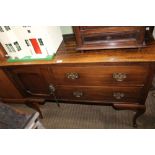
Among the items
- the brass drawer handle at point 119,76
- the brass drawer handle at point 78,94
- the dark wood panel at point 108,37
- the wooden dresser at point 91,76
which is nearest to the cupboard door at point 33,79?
the wooden dresser at point 91,76

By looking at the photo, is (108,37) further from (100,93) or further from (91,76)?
(100,93)

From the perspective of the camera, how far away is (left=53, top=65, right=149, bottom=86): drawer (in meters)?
1.07

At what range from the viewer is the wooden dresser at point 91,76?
1060mm

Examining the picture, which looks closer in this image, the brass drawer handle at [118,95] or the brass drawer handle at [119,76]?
the brass drawer handle at [119,76]

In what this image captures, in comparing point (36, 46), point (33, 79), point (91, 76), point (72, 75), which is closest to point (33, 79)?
point (33, 79)

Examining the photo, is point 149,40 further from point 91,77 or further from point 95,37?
point 91,77

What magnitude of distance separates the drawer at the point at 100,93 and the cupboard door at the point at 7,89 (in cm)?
50

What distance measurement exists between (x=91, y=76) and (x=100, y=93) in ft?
0.71

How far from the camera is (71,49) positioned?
1275 millimetres

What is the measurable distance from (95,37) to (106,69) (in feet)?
0.85

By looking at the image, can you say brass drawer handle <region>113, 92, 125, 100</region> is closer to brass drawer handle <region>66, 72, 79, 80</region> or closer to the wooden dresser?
the wooden dresser

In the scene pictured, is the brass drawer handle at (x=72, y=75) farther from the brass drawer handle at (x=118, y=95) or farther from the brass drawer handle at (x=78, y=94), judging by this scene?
the brass drawer handle at (x=118, y=95)

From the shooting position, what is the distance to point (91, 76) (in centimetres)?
119

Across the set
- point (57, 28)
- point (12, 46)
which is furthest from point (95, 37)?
point (12, 46)
